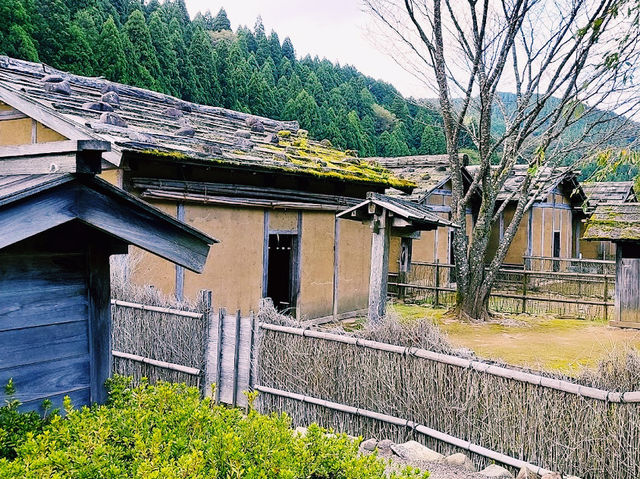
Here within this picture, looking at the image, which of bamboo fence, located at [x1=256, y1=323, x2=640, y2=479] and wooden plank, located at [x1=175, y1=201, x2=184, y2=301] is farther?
wooden plank, located at [x1=175, y1=201, x2=184, y2=301]

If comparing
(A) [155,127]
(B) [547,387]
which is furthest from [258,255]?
(B) [547,387]

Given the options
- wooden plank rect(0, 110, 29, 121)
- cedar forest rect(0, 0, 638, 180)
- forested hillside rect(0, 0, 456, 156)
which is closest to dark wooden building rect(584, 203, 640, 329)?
cedar forest rect(0, 0, 638, 180)

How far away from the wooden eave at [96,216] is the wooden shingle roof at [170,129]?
358 cm

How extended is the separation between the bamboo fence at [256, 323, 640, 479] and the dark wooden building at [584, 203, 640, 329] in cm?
890

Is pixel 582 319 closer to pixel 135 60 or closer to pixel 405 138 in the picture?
pixel 135 60

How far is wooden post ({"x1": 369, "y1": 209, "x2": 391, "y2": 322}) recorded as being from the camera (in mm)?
A: 9336

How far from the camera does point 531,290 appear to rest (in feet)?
62.2

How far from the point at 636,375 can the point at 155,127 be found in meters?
8.61

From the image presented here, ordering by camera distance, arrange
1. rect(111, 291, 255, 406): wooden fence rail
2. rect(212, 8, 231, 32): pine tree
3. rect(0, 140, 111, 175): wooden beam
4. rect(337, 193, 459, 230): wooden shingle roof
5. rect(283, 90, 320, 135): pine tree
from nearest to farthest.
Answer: rect(0, 140, 111, 175): wooden beam < rect(111, 291, 255, 406): wooden fence rail < rect(337, 193, 459, 230): wooden shingle roof < rect(283, 90, 320, 135): pine tree < rect(212, 8, 231, 32): pine tree

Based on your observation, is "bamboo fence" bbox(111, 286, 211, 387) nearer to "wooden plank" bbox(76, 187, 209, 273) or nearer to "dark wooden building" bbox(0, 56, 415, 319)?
"dark wooden building" bbox(0, 56, 415, 319)

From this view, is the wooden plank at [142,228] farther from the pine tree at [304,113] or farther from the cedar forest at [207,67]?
the pine tree at [304,113]

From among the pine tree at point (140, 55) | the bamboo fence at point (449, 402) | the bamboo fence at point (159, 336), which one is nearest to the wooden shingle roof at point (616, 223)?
the bamboo fence at point (449, 402)

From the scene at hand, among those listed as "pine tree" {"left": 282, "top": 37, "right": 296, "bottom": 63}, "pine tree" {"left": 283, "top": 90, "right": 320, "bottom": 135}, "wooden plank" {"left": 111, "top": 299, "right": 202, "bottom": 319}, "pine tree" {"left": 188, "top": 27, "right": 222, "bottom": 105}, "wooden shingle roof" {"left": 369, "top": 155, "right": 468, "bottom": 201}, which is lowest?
"wooden plank" {"left": 111, "top": 299, "right": 202, "bottom": 319}

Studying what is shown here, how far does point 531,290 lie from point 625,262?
601 centimetres
